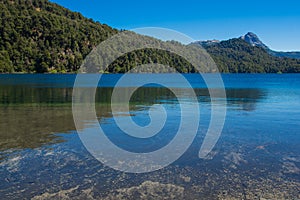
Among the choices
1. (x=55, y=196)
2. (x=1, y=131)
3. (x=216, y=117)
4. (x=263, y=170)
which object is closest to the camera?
(x=55, y=196)

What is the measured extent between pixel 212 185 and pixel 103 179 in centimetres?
421

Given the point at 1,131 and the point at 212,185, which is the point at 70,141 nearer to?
the point at 1,131

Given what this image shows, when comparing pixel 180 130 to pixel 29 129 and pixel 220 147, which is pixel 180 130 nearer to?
pixel 220 147

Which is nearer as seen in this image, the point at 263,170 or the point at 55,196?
the point at 55,196

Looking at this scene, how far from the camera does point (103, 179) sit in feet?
38.8

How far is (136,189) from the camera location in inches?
432

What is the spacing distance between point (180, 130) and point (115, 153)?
746 centimetres

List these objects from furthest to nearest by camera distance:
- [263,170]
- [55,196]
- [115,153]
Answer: [115,153] < [263,170] < [55,196]

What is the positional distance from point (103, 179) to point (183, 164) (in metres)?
3.89

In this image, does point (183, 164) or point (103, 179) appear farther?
point (183, 164)

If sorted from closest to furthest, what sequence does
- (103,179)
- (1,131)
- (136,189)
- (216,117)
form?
1. (136,189)
2. (103,179)
3. (1,131)
4. (216,117)

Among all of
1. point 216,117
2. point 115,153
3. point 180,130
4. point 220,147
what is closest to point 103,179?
point 115,153

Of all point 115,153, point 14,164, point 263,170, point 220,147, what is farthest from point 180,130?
point 14,164

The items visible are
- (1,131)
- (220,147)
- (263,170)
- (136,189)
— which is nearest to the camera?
(136,189)
